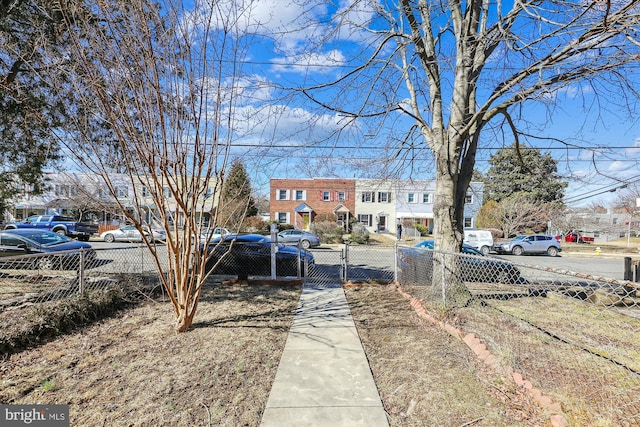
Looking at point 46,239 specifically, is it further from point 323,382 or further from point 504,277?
point 504,277

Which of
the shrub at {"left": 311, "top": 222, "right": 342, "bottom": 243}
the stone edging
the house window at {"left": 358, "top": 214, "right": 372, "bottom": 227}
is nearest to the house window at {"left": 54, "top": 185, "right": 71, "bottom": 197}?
the stone edging

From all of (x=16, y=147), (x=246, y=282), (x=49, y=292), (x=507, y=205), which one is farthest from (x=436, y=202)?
(x=507, y=205)

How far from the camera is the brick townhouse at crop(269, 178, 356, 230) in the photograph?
3609cm

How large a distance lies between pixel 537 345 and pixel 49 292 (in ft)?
23.7

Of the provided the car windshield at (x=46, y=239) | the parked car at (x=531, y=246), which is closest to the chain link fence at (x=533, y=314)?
the car windshield at (x=46, y=239)

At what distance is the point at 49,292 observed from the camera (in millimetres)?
5383

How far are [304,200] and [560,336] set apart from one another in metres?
32.6

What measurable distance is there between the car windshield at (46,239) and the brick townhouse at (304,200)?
25.2 meters

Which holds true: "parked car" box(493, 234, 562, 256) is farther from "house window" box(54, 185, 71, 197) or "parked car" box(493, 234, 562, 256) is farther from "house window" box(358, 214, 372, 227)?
"house window" box(54, 185, 71, 197)

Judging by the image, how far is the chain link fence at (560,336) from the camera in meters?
2.88

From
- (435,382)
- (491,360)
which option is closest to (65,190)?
(435,382)

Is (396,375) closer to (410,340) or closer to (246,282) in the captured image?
(410,340)

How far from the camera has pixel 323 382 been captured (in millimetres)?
3451

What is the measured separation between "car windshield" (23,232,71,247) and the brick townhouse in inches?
992
